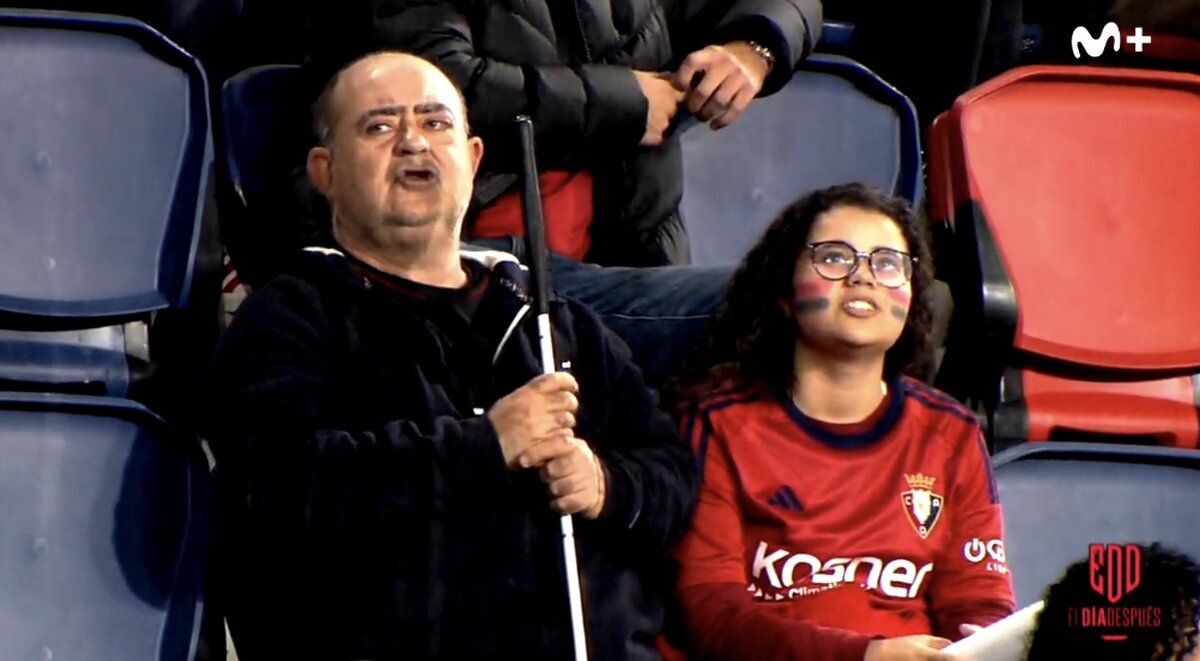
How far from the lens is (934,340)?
2.05 metres

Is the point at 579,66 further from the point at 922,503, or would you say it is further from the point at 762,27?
the point at 922,503

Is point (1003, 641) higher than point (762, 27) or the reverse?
the reverse

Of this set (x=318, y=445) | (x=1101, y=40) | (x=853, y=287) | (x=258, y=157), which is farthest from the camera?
(x=1101, y=40)

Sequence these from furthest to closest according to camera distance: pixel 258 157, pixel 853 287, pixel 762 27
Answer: pixel 762 27, pixel 258 157, pixel 853 287

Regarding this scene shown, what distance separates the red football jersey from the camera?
69.9 inches

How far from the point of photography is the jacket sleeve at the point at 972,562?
70.9 inches

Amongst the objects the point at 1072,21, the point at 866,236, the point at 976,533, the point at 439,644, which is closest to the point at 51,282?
the point at 439,644

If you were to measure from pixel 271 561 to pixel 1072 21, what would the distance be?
1.71 metres

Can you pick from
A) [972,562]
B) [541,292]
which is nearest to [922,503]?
[972,562]

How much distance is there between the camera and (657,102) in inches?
85.4

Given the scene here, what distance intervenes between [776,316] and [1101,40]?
1063 mm

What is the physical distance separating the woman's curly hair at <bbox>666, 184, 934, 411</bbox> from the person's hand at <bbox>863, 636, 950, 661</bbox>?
323 mm

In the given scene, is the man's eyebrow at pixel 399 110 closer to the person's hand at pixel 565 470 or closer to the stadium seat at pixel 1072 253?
the person's hand at pixel 565 470

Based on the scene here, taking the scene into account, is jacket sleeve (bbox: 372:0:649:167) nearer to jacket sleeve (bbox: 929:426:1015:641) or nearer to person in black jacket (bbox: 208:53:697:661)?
person in black jacket (bbox: 208:53:697:661)
